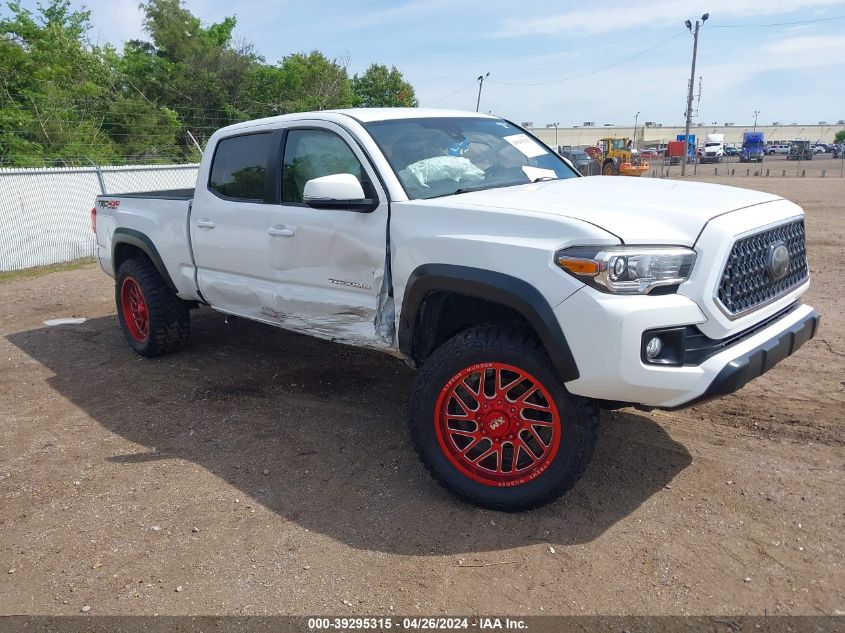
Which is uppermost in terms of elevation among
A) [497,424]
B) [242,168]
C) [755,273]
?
[242,168]

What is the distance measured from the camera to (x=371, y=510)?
3.55 m

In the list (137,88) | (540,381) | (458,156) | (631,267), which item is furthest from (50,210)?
(137,88)

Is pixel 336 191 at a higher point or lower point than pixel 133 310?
higher

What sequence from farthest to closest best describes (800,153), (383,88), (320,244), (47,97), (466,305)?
(800,153)
(383,88)
(47,97)
(320,244)
(466,305)

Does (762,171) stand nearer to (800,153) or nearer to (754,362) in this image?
(800,153)

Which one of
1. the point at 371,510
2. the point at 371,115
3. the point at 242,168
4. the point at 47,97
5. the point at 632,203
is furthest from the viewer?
the point at 47,97

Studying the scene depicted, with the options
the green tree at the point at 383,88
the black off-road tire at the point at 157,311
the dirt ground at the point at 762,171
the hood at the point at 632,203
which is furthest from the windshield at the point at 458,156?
the green tree at the point at 383,88

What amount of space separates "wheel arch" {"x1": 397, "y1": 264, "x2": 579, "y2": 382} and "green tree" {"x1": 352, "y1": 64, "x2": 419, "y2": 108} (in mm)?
48346

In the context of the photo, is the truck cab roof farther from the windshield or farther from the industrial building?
the industrial building

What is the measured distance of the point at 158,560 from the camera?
321 centimetres

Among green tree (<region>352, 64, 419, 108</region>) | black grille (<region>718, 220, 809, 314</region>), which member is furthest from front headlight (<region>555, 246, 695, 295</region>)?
green tree (<region>352, 64, 419, 108</region>)

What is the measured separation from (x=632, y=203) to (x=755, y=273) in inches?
25.2

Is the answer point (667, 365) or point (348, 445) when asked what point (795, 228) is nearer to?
point (667, 365)

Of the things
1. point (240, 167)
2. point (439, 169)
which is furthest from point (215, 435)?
point (439, 169)
